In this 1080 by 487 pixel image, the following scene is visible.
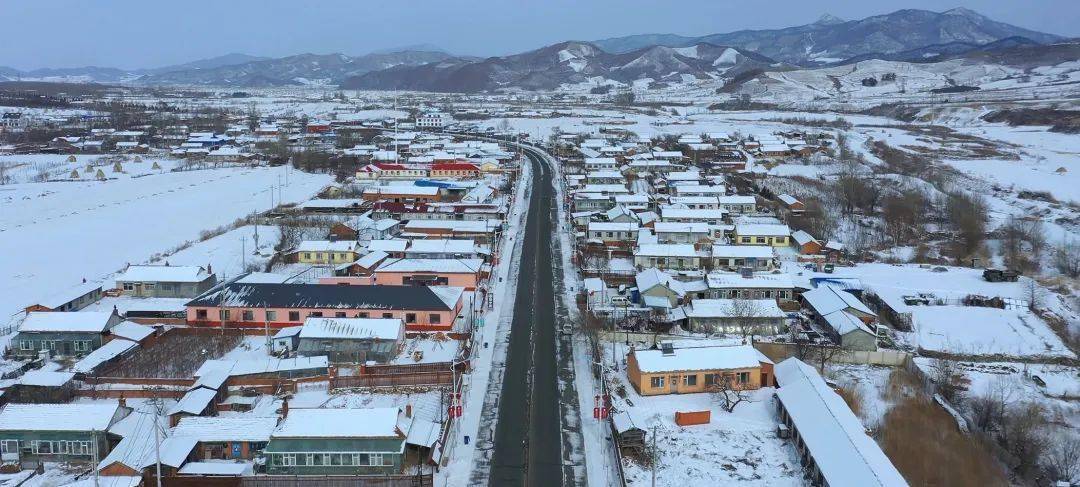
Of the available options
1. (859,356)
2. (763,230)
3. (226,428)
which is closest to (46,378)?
(226,428)

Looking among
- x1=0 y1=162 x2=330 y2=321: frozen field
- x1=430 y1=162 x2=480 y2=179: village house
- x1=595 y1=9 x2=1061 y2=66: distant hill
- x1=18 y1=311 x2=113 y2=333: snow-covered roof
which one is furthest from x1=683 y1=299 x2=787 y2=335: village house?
x1=595 y1=9 x2=1061 y2=66: distant hill

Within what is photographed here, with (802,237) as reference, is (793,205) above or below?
above

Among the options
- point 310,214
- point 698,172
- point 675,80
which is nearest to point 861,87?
point 675,80

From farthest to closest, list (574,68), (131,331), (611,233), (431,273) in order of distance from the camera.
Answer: (574,68), (611,233), (431,273), (131,331)

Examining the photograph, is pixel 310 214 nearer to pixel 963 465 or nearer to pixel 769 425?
pixel 769 425

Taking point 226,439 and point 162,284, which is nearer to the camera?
point 226,439

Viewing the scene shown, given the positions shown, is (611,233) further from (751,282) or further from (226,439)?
(226,439)
